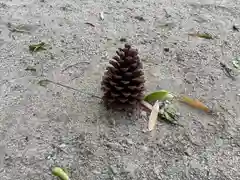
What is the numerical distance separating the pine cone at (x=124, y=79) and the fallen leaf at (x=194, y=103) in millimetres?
198

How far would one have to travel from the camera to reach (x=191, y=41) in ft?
6.18

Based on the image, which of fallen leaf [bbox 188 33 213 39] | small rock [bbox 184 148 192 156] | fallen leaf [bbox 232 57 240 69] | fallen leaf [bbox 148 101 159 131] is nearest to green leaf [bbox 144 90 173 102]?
fallen leaf [bbox 148 101 159 131]

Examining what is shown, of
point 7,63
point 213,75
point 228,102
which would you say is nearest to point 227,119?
point 228,102

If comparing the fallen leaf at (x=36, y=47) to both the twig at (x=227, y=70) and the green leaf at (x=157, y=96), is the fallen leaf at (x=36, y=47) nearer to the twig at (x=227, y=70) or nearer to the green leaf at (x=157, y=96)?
the green leaf at (x=157, y=96)

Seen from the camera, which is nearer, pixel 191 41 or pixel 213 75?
pixel 213 75

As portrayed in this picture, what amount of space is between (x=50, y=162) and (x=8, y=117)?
29 centimetres

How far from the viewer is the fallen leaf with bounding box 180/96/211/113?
151 centimetres

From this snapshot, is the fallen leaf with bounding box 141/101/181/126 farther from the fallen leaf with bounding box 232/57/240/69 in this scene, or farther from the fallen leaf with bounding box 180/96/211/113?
the fallen leaf with bounding box 232/57/240/69

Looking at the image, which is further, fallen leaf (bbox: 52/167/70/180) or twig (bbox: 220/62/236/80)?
twig (bbox: 220/62/236/80)

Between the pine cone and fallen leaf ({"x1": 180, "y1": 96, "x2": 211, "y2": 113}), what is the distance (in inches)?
7.8

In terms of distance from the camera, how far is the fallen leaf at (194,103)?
151 centimetres

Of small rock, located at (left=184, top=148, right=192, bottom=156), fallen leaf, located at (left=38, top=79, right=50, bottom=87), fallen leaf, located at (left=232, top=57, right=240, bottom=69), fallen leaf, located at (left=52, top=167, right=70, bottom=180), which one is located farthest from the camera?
fallen leaf, located at (left=232, top=57, right=240, bottom=69)

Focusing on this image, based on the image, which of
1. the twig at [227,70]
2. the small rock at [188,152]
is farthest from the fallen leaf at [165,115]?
the twig at [227,70]

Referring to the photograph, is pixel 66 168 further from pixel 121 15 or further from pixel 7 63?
pixel 121 15
